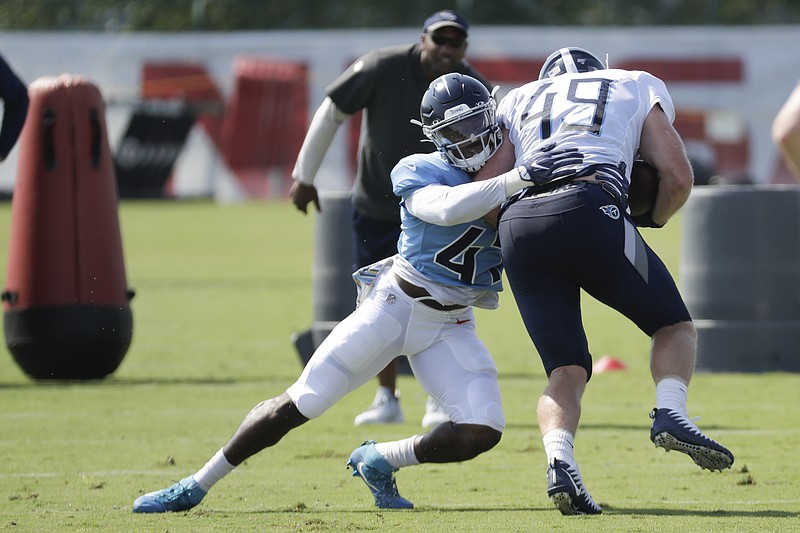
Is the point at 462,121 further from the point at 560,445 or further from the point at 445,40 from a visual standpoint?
the point at 445,40

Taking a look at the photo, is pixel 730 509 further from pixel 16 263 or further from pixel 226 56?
pixel 226 56

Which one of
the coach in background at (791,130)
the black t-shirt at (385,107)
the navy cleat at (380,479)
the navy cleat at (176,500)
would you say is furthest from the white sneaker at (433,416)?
the coach in background at (791,130)

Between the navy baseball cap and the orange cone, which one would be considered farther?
the orange cone

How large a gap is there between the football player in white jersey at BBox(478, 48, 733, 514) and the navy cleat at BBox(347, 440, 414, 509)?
0.70 m

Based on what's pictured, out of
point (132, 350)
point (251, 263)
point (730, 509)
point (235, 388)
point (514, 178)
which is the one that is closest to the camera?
point (514, 178)

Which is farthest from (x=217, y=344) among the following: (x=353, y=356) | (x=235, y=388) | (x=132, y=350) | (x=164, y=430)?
(x=353, y=356)

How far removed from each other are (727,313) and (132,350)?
14.1ft

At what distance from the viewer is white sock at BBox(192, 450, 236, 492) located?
5285 mm

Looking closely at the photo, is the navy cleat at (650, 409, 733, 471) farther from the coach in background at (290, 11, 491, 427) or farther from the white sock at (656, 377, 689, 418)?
the coach in background at (290, 11, 491, 427)

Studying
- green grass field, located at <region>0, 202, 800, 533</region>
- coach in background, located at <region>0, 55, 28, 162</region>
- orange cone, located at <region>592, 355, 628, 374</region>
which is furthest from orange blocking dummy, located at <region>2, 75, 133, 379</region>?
orange cone, located at <region>592, 355, 628, 374</region>

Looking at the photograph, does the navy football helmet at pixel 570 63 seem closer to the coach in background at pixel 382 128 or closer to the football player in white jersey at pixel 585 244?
the football player in white jersey at pixel 585 244

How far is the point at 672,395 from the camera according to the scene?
194 inches

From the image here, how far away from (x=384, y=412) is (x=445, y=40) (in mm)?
1911

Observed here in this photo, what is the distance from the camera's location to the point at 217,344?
36.4 ft
